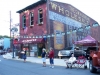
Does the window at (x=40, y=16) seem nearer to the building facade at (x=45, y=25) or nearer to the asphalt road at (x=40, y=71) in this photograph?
the building facade at (x=45, y=25)

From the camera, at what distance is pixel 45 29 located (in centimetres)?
2605

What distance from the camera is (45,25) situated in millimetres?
26141

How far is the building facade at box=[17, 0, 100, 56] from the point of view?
85.3ft

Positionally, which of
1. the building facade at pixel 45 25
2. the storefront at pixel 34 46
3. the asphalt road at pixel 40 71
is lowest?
the asphalt road at pixel 40 71

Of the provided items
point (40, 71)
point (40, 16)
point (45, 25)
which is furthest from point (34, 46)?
point (40, 71)

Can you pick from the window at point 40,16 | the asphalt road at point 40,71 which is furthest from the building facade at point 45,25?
the asphalt road at point 40,71

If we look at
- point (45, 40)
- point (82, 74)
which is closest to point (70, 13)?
point (45, 40)

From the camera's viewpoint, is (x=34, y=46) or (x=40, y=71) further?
(x=34, y=46)

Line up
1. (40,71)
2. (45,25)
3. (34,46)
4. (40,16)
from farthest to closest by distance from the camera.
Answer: (34,46)
(40,16)
(45,25)
(40,71)

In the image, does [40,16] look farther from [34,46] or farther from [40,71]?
[40,71]

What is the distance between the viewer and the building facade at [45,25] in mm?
26000

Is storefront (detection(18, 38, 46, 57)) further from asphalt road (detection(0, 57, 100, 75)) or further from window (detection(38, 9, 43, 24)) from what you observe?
asphalt road (detection(0, 57, 100, 75))

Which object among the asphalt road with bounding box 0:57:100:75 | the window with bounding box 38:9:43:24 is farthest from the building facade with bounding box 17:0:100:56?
the asphalt road with bounding box 0:57:100:75

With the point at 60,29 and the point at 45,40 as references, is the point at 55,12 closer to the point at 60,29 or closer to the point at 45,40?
the point at 60,29
